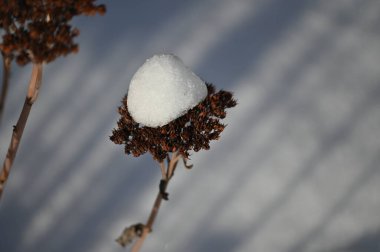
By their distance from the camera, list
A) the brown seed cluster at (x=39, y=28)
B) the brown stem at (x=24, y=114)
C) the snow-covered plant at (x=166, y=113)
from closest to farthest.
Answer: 1. the brown seed cluster at (x=39, y=28)
2. the brown stem at (x=24, y=114)
3. the snow-covered plant at (x=166, y=113)

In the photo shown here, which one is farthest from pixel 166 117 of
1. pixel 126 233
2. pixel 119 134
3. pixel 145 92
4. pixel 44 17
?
pixel 44 17

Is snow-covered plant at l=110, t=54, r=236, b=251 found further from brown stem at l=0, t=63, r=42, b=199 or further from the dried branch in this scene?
brown stem at l=0, t=63, r=42, b=199

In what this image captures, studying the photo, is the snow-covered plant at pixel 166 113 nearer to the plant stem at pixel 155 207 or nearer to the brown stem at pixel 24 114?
the plant stem at pixel 155 207

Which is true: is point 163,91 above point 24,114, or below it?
above

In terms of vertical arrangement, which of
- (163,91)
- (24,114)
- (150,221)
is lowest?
(150,221)

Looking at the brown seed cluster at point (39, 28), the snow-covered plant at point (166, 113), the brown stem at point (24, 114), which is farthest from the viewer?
the snow-covered plant at point (166, 113)

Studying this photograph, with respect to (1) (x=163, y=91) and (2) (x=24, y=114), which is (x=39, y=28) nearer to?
(2) (x=24, y=114)

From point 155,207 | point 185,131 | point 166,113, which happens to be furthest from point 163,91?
point 155,207

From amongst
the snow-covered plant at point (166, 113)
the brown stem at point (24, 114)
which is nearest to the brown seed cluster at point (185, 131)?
the snow-covered plant at point (166, 113)
